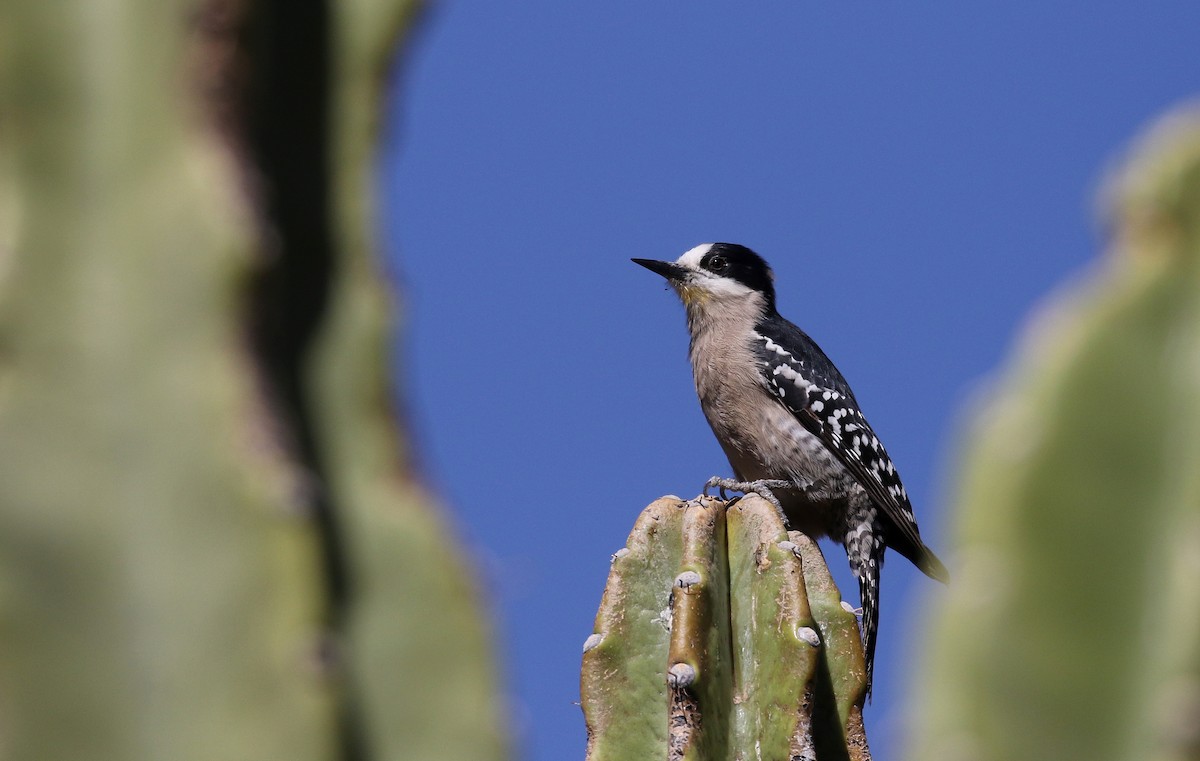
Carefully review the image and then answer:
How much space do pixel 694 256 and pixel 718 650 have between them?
5270mm

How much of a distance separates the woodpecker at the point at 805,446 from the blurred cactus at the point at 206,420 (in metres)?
5.83

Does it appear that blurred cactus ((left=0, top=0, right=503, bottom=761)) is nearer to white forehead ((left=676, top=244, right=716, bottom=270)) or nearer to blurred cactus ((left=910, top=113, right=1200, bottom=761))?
blurred cactus ((left=910, top=113, right=1200, bottom=761))

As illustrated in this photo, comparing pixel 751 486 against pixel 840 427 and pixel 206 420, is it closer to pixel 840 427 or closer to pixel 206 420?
pixel 840 427

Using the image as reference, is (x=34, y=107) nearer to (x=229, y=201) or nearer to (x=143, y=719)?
(x=229, y=201)

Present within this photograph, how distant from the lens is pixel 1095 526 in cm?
132

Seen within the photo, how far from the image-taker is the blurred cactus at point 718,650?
373 cm

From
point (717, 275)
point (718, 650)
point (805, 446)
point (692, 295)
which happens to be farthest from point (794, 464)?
point (718, 650)

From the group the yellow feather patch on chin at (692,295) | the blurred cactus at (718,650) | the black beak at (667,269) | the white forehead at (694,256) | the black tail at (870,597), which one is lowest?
the blurred cactus at (718,650)

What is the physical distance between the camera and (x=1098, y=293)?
1.34 metres

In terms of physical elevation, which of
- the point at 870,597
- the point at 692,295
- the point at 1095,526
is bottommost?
the point at 1095,526

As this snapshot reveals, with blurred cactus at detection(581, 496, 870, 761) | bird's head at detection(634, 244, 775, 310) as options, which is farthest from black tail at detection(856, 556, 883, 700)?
blurred cactus at detection(581, 496, 870, 761)

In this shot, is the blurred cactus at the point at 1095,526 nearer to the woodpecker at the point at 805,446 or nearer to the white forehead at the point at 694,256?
the woodpecker at the point at 805,446

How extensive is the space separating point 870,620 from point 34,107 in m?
6.54

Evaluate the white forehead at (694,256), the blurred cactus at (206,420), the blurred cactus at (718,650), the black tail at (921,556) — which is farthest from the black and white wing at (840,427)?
the blurred cactus at (206,420)
